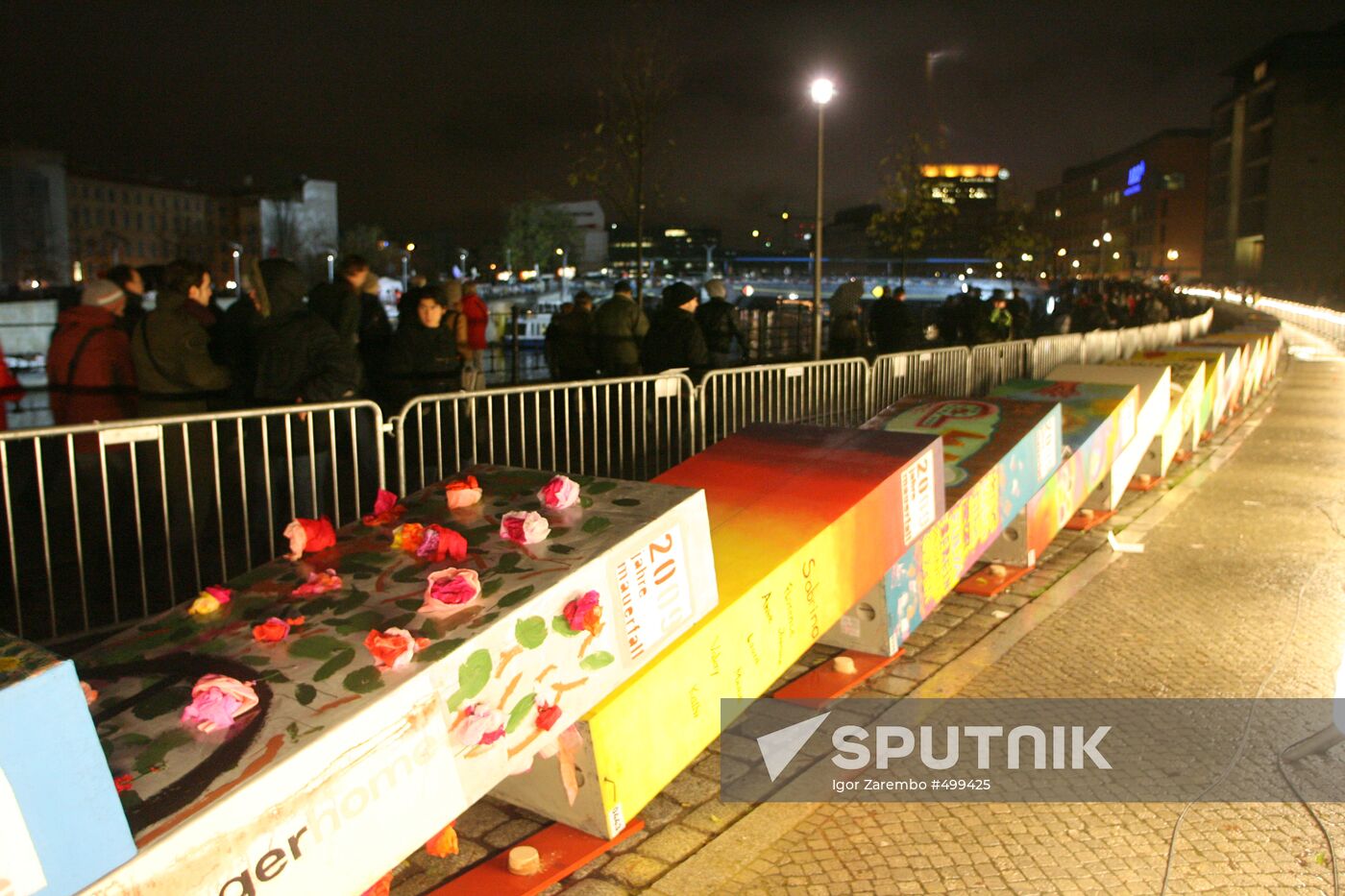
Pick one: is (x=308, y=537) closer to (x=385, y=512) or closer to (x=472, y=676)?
(x=385, y=512)

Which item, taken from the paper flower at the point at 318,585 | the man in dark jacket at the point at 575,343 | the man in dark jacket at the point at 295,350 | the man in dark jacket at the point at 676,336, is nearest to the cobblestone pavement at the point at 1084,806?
the paper flower at the point at 318,585

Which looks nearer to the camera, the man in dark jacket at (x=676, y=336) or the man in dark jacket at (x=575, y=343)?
the man in dark jacket at (x=676, y=336)

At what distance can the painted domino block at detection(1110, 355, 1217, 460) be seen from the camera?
438 inches

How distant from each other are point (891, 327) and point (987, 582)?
296 inches

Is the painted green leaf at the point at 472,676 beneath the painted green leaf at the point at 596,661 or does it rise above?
above

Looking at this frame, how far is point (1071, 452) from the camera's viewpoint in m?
8.10

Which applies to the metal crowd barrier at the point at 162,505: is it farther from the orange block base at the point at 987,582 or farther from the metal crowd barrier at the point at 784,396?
the orange block base at the point at 987,582

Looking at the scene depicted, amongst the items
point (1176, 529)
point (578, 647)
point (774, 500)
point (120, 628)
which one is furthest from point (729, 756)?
point (1176, 529)

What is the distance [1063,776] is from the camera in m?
4.68

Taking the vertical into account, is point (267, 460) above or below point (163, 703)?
above

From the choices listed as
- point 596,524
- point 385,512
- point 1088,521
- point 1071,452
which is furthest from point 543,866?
point 1088,521

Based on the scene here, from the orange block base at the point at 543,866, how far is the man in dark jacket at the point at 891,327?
11144 millimetres

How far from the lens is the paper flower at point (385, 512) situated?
450 centimetres

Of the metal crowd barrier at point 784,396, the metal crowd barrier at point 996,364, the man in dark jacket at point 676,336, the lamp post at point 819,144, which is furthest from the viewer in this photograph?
the lamp post at point 819,144
